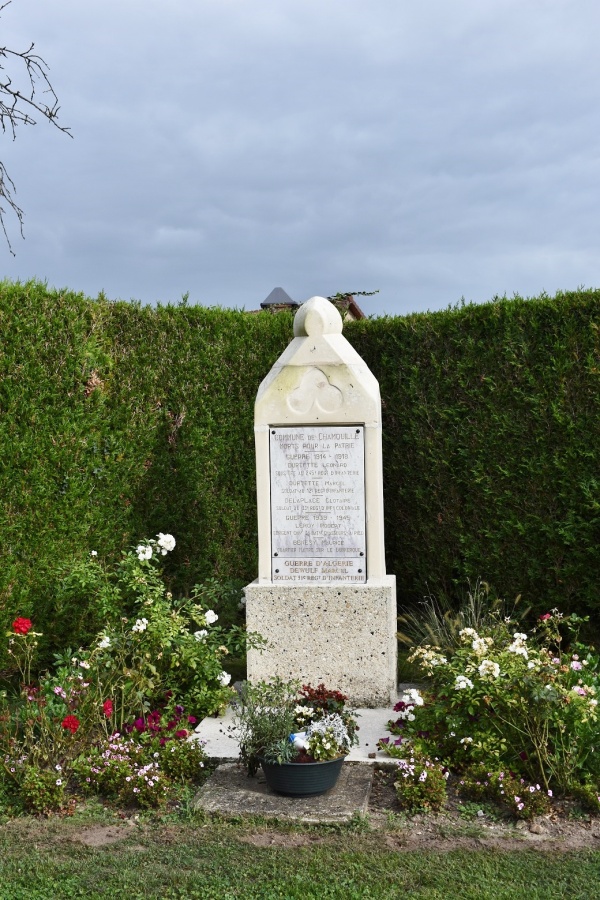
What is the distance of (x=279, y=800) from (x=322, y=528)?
2101 millimetres

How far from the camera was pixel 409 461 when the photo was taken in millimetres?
7824

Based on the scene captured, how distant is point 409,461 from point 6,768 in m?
4.44

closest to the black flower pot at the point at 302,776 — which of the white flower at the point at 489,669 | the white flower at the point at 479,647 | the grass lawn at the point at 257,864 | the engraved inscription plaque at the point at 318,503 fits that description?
the grass lawn at the point at 257,864

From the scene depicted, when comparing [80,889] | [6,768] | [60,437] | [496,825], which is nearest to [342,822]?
[496,825]

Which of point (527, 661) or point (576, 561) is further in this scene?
point (576, 561)

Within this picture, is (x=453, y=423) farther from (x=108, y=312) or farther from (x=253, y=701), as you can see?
(x=253, y=701)

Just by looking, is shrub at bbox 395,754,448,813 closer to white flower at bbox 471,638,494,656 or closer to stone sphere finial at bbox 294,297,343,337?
white flower at bbox 471,638,494,656

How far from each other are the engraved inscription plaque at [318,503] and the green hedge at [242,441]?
1.42 meters

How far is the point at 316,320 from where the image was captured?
6.15 meters

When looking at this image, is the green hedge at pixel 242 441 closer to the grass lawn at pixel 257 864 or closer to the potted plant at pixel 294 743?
the potted plant at pixel 294 743

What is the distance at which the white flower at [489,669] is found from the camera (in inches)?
178

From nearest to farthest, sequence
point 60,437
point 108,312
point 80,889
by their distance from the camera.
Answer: point 80,889 → point 60,437 → point 108,312

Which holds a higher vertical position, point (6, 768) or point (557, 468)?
point (557, 468)

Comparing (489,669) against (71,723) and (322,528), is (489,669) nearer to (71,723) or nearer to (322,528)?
(322,528)
